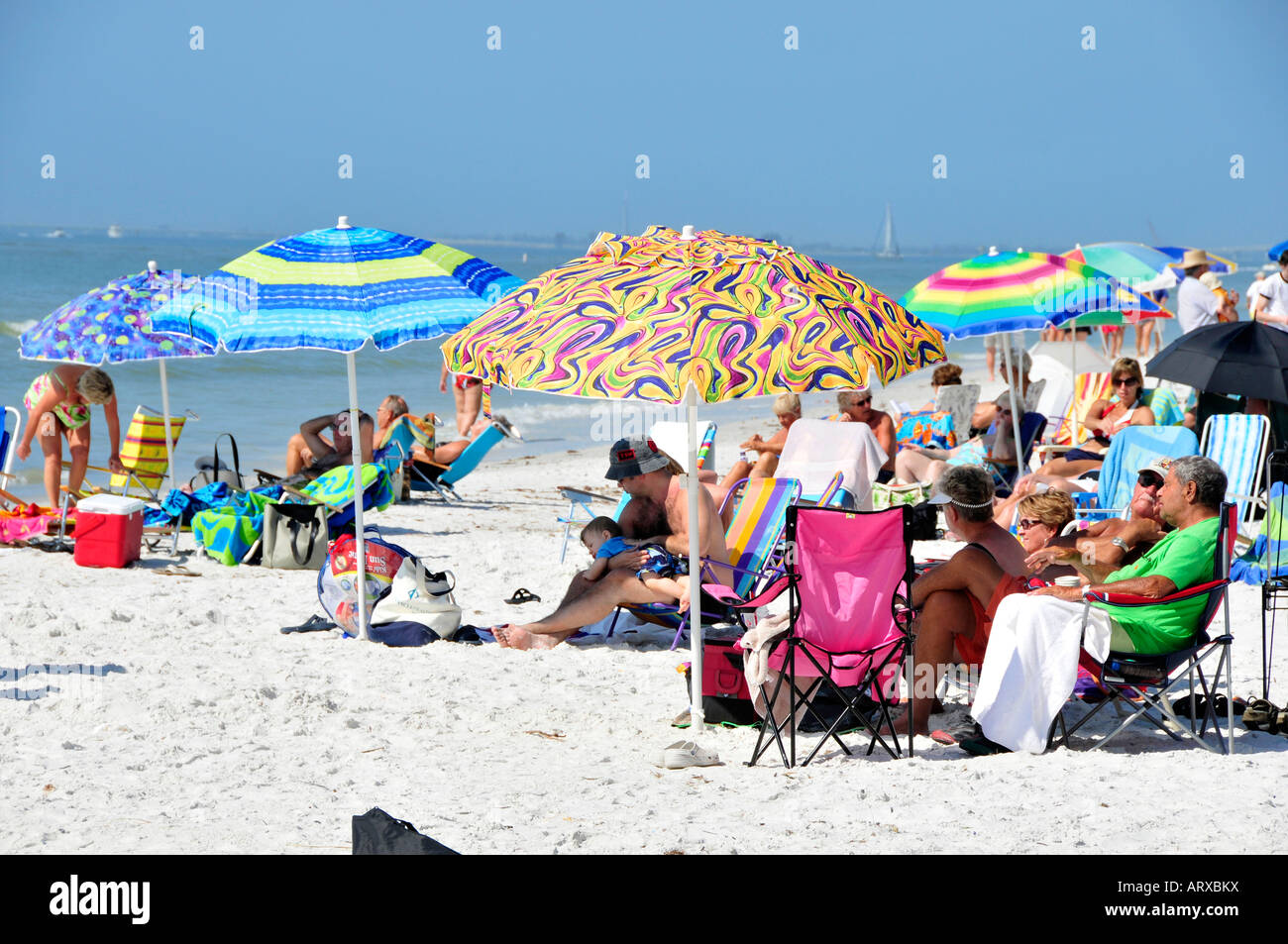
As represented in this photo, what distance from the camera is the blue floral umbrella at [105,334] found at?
768 cm

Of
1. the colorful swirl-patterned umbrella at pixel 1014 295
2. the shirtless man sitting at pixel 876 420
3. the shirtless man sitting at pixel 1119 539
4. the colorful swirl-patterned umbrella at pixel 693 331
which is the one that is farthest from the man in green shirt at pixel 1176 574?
the shirtless man sitting at pixel 876 420

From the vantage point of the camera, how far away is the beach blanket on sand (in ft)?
13.4

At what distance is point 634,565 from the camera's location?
5.71 m

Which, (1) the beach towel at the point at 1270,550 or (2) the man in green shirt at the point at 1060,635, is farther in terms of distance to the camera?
(1) the beach towel at the point at 1270,550

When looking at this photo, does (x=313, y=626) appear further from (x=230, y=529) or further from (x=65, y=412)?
(x=65, y=412)

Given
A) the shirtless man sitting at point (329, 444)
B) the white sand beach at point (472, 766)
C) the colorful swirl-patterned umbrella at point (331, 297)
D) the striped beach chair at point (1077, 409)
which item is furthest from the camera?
the striped beach chair at point (1077, 409)

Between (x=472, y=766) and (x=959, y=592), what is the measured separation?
1.78m

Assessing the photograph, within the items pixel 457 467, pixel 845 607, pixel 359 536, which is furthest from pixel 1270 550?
pixel 457 467

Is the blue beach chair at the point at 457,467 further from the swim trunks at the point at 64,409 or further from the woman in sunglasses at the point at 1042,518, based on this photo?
the woman in sunglasses at the point at 1042,518

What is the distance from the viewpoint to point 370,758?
4266mm

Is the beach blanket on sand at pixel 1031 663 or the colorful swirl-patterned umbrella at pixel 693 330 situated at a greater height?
the colorful swirl-patterned umbrella at pixel 693 330

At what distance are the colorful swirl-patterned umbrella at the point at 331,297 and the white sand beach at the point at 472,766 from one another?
138cm

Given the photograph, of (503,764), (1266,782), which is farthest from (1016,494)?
(503,764)
